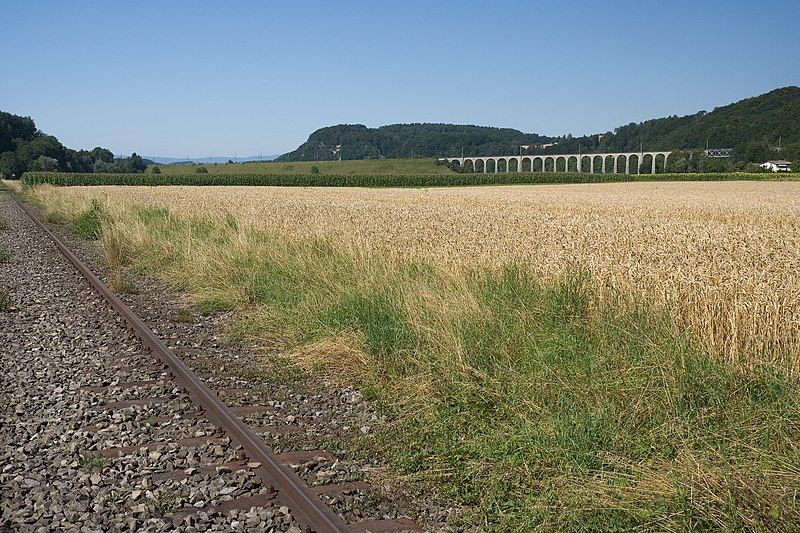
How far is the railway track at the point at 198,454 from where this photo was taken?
4.65m

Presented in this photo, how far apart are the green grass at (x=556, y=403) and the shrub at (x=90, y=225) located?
16.7m

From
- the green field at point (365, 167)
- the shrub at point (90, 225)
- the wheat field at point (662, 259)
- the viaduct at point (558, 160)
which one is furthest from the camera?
the green field at point (365, 167)

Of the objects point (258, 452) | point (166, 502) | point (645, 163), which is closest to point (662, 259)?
point (258, 452)

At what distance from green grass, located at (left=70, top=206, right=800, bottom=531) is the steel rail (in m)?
0.88

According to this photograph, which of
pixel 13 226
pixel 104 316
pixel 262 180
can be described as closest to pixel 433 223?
pixel 104 316

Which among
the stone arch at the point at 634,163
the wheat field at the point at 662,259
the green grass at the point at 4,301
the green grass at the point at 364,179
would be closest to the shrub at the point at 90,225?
the wheat field at the point at 662,259

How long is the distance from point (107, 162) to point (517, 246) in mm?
162025

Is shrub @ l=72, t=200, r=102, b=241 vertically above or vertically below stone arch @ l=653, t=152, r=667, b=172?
above

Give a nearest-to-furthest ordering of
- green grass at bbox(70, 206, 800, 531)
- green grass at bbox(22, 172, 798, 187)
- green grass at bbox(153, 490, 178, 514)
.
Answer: green grass at bbox(70, 206, 800, 531) < green grass at bbox(153, 490, 178, 514) < green grass at bbox(22, 172, 798, 187)

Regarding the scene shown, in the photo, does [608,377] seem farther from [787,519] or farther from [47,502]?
[47,502]

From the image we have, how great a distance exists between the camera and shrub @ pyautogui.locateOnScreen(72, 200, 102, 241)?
2494 centimetres

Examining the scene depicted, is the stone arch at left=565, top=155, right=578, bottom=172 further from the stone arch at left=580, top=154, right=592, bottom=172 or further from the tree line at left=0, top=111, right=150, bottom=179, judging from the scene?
the tree line at left=0, top=111, right=150, bottom=179

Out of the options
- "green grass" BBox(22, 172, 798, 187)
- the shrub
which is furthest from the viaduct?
the shrub

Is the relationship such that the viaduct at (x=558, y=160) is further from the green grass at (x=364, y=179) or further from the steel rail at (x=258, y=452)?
the steel rail at (x=258, y=452)
